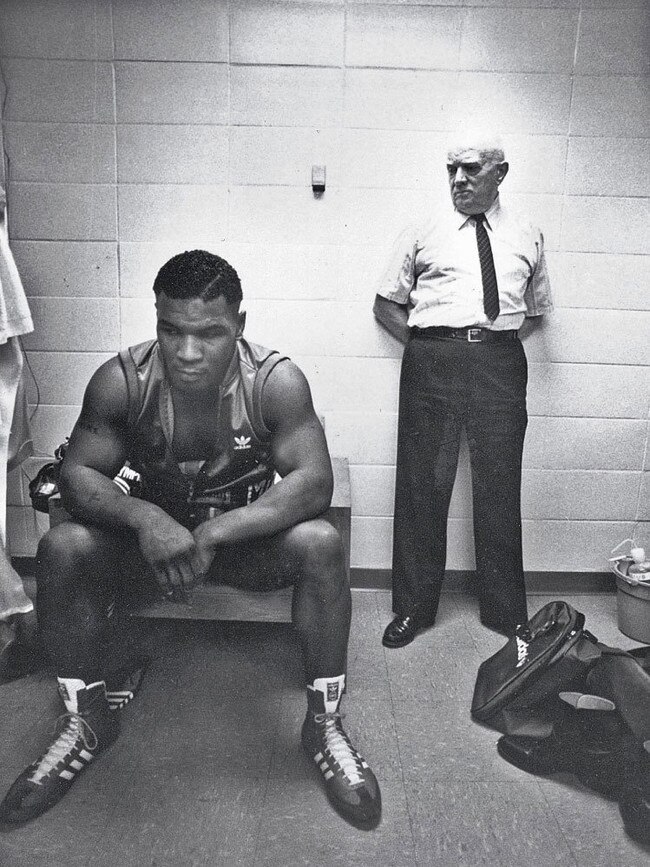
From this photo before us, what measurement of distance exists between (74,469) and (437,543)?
1311 millimetres

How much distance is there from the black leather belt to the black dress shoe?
934mm

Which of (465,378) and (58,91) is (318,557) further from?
(58,91)

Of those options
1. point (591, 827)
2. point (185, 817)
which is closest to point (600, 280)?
point (591, 827)

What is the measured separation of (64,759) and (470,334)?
5.45 feet

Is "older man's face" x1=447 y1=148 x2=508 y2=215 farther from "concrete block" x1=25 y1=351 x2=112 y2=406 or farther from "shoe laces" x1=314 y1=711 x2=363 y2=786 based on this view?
"shoe laces" x1=314 y1=711 x2=363 y2=786

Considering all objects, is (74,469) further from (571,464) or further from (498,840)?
(571,464)

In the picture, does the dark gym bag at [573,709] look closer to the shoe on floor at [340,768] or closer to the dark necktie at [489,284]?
the shoe on floor at [340,768]

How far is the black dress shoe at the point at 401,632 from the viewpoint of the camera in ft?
7.62

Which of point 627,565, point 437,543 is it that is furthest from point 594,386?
point 437,543

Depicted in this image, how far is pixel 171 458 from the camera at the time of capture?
1728mm

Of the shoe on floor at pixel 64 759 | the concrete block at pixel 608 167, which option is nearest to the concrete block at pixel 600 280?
the concrete block at pixel 608 167

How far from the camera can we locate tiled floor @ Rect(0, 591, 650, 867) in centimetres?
138

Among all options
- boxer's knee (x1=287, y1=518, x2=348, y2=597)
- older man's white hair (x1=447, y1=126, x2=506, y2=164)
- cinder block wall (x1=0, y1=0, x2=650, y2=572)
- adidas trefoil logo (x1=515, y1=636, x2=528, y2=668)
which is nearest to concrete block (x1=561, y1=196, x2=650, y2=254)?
cinder block wall (x1=0, y1=0, x2=650, y2=572)

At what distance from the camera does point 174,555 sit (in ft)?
4.84
